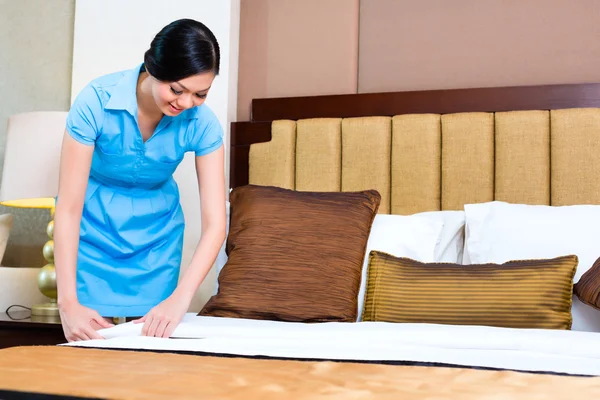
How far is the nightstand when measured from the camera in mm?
2367

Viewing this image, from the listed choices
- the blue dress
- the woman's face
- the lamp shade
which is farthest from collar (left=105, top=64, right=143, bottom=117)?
the lamp shade

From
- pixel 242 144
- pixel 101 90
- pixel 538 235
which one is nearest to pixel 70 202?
pixel 101 90

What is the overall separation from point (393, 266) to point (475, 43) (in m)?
1.14

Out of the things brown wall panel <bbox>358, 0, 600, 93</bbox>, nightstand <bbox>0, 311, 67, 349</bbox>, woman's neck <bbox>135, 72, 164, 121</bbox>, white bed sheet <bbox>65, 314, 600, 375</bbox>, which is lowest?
nightstand <bbox>0, 311, 67, 349</bbox>

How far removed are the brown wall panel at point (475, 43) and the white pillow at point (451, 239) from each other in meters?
0.64

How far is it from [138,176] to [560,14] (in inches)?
68.3

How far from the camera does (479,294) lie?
201 centimetres

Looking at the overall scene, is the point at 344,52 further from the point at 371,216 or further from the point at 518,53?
the point at 371,216

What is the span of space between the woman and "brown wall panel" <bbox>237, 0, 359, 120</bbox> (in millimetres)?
1007

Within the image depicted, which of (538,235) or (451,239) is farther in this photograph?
(451,239)

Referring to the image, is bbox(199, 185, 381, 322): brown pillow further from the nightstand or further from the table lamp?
the table lamp

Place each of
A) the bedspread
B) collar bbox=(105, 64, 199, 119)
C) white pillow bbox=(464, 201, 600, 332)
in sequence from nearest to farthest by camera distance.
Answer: the bedspread < collar bbox=(105, 64, 199, 119) < white pillow bbox=(464, 201, 600, 332)

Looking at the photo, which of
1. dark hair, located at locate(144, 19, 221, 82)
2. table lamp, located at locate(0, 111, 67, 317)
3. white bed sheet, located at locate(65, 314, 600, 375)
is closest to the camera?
white bed sheet, located at locate(65, 314, 600, 375)

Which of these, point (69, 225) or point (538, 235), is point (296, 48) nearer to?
point (538, 235)
